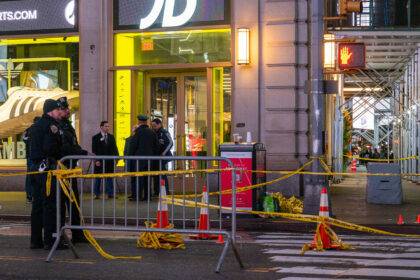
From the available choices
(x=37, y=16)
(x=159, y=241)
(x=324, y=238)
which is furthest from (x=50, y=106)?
(x=37, y=16)

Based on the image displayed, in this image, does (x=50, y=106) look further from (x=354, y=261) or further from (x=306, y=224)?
(x=306, y=224)

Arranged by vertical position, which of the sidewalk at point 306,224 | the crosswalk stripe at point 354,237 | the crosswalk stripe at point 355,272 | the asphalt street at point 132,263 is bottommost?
the crosswalk stripe at point 354,237

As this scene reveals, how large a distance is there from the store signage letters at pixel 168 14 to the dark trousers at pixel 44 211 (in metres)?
9.97

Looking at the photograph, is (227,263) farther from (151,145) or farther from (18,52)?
(18,52)

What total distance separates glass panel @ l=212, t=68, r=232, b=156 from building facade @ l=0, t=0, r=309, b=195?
0.08ft

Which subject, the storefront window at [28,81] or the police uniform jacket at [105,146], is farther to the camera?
the storefront window at [28,81]

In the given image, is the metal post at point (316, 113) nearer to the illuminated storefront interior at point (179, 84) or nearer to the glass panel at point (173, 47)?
the illuminated storefront interior at point (179, 84)

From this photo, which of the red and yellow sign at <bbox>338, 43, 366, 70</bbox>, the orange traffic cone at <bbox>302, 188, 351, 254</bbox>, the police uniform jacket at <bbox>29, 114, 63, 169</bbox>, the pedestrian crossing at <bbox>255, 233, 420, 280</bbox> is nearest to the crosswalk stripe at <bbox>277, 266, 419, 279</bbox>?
the pedestrian crossing at <bbox>255, 233, 420, 280</bbox>

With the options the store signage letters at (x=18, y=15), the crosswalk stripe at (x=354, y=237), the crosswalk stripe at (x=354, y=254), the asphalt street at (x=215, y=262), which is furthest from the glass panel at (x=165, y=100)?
the crosswalk stripe at (x=354, y=254)

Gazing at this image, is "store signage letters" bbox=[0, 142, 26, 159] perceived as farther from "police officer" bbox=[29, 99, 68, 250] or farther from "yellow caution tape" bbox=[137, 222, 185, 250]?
"yellow caution tape" bbox=[137, 222, 185, 250]

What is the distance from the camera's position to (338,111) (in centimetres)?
2912

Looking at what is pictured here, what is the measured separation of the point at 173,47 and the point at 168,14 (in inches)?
33.6

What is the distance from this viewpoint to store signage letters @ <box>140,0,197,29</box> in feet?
64.3

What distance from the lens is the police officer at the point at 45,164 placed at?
1026 centimetres
